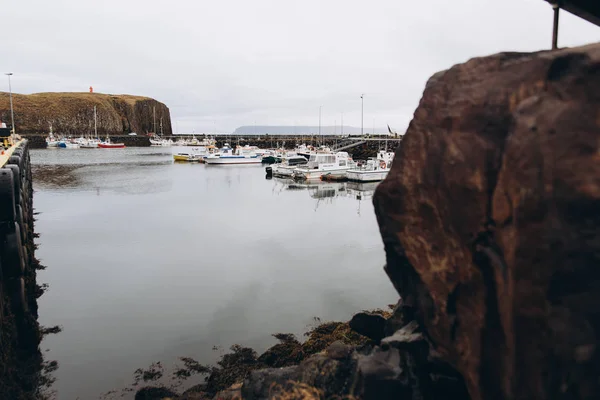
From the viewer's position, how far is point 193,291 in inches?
548

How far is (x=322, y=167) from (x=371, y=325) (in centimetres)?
4339

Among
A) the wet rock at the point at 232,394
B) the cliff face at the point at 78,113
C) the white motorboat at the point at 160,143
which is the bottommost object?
the wet rock at the point at 232,394

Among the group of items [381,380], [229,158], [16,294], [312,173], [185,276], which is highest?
[229,158]

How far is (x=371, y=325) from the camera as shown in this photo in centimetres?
786

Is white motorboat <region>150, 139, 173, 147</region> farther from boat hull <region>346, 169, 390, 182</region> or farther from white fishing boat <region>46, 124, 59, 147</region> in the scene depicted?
boat hull <region>346, 169, 390, 182</region>

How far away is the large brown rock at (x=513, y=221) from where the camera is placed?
137 inches

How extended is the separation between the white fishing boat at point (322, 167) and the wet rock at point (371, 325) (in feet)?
137

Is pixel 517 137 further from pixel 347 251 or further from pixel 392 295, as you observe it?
pixel 347 251

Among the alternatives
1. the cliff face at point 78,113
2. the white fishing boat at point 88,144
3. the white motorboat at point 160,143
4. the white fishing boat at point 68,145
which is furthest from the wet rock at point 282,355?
the white motorboat at point 160,143

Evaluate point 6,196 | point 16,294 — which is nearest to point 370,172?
point 16,294

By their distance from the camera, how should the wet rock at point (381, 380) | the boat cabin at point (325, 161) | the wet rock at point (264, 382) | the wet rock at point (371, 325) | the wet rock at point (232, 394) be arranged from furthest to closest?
the boat cabin at point (325, 161) < the wet rock at point (371, 325) < the wet rock at point (232, 394) < the wet rock at point (264, 382) < the wet rock at point (381, 380)

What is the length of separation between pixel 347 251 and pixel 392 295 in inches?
228

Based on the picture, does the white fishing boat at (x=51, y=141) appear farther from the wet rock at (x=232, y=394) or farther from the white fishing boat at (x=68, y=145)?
the wet rock at (x=232, y=394)

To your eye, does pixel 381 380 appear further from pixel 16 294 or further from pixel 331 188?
pixel 331 188
